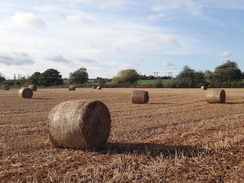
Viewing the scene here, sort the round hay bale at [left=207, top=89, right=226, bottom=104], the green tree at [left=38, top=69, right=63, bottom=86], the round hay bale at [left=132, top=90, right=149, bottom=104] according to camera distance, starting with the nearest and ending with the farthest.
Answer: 1. the round hay bale at [left=207, top=89, right=226, bottom=104]
2. the round hay bale at [left=132, top=90, right=149, bottom=104]
3. the green tree at [left=38, top=69, right=63, bottom=86]

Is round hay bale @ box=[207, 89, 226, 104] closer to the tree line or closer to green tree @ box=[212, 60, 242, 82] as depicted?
the tree line

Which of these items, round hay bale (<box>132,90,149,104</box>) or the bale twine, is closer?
the bale twine

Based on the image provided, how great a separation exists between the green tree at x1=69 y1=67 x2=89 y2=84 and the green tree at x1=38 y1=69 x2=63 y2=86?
534 centimetres

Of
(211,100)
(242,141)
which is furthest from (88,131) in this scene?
(211,100)

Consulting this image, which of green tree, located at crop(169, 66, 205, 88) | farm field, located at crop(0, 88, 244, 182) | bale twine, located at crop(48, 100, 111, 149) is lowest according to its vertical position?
farm field, located at crop(0, 88, 244, 182)

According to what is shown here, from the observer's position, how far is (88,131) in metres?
7.01

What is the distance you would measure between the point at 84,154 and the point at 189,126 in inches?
200

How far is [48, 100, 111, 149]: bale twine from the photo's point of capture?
691 cm

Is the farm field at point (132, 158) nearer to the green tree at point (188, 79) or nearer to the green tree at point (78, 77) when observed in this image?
the green tree at point (188, 79)

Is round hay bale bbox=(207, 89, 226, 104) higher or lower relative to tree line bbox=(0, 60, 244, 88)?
lower

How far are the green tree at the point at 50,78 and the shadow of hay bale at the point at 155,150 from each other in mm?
85203

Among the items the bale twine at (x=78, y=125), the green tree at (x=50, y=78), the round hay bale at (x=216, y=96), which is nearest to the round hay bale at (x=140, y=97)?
the round hay bale at (x=216, y=96)

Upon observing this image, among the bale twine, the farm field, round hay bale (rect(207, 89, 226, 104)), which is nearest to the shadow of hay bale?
the farm field

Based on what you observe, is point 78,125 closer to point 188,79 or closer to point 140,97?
point 140,97
